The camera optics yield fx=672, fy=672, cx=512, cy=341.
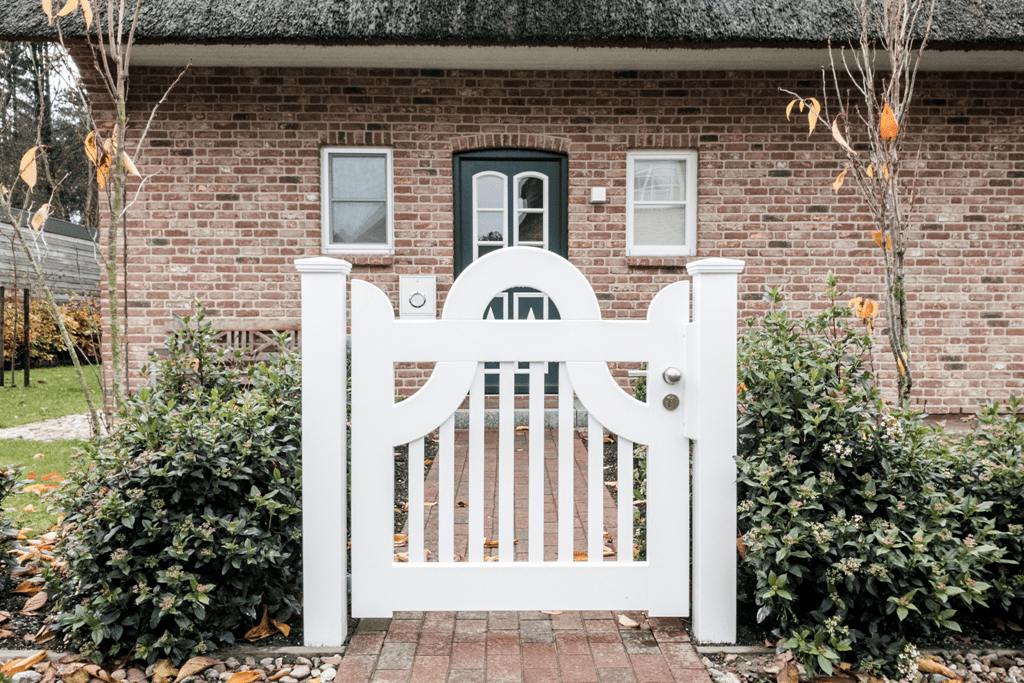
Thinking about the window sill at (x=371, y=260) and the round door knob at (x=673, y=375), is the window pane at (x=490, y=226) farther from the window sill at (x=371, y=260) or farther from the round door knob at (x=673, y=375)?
the round door knob at (x=673, y=375)

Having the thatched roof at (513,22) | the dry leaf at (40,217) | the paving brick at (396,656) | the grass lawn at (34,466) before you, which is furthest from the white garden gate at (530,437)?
the thatched roof at (513,22)

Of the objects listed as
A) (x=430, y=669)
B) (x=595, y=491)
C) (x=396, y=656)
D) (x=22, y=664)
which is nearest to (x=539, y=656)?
(x=430, y=669)

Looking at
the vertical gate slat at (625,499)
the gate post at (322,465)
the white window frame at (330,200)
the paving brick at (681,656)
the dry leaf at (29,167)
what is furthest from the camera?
the white window frame at (330,200)

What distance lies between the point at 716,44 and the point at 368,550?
5026mm

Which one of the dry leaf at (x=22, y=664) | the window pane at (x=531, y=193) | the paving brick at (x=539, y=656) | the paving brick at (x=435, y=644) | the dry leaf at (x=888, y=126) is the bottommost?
the paving brick at (x=539, y=656)

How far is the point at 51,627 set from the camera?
2.19 meters

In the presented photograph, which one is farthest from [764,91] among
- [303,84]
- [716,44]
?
[303,84]

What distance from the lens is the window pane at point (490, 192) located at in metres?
6.39

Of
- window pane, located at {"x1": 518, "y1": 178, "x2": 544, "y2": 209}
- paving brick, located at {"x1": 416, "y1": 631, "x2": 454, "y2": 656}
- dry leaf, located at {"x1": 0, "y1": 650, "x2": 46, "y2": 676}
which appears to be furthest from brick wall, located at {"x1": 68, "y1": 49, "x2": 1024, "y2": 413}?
dry leaf, located at {"x1": 0, "y1": 650, "x2": 46, "y2": 676}

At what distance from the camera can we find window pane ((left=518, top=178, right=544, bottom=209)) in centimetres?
641

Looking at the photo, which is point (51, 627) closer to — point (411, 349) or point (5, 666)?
point (5, 666)

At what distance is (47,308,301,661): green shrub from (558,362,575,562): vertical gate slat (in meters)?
0.91

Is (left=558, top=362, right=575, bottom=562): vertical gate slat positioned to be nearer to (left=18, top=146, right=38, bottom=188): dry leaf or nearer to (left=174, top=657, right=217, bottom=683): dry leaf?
(left=174, top=657, right=217, bottom=683): dry leaf

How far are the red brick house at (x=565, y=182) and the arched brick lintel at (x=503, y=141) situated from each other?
0.06 feet
